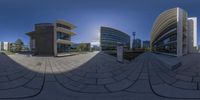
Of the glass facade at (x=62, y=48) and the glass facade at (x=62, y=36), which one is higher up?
the glass facade at (x=62, y=36)

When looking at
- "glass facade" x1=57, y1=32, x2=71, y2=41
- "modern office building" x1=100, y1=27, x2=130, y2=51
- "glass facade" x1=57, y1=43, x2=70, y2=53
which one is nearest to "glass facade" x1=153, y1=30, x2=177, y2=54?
"glass facade" x1=57, y1=43, x2=70, y2=53

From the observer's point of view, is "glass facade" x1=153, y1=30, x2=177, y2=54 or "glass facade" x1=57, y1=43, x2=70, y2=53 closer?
"glass facade" x1=57, y1=43, x2=70, y2=53

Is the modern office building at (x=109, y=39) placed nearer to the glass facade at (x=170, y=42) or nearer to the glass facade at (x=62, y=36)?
the glass facade at (x=170, y=42)

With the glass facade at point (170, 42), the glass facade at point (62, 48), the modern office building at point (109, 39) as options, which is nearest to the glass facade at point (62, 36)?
the glass facade at point (62, 48)

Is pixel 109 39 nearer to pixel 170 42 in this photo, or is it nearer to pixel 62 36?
pixel 170 42

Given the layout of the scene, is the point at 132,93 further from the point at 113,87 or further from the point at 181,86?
the point at 181,86

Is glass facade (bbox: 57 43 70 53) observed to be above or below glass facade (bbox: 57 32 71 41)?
below

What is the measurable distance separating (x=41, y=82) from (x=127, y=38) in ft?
313

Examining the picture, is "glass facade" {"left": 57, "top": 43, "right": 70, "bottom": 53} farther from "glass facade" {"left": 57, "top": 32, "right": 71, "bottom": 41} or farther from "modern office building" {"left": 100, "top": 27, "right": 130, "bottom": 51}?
"modern office building" {"left": 100, "top": 27, "right": 130, "bottom": 51}

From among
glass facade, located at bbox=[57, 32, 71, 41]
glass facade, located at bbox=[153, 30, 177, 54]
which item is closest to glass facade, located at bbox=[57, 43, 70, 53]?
glass facade, located at bbox=[57, 32, 71, 41]

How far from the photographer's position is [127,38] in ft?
320

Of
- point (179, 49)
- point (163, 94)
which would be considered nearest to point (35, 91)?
point (163, 94)

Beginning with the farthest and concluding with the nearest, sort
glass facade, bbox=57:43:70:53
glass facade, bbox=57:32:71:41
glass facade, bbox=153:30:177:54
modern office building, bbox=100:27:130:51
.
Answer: modern office building, bbox=100:27:130:51
glass facade, bbox=153:30:177:54
glass facade, bbox=57:32:71:41
glass facade, bbox=57:43:70:53

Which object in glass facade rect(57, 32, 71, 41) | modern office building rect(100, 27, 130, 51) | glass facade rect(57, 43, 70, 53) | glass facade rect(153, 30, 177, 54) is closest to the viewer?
glass facade rect(57, 43, 70, 53)
